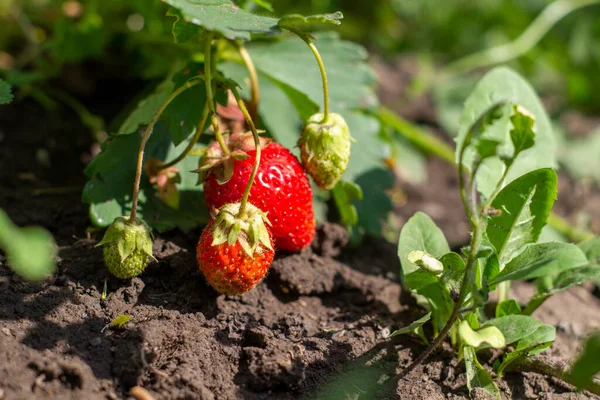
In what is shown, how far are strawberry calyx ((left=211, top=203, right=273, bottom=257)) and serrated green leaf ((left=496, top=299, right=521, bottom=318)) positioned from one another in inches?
24.1

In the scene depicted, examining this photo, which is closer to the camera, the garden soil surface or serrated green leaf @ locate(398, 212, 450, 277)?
the garden soil surface

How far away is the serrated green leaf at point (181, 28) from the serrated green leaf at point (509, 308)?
1.03 meters

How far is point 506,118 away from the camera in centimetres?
171

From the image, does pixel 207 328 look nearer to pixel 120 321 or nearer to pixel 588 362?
pixel 120 321

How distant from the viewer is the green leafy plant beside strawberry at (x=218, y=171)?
148 cm

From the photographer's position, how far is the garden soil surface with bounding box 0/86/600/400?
1328 mm

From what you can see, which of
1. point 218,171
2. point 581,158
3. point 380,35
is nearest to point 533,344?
point 218,171

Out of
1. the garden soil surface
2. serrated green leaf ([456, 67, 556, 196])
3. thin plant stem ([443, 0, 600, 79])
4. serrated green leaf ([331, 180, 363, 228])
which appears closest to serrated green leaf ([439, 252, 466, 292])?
the garden soil surface

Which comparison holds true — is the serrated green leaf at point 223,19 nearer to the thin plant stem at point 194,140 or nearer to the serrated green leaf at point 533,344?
the thin plant stem at point 194,140

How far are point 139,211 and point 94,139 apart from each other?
2.21 feet

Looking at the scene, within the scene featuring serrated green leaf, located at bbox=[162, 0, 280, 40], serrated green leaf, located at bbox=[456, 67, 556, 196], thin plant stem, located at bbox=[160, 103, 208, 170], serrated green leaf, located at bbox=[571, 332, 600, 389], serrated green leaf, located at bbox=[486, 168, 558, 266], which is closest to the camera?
serrated green leaf, located at bbox=[571, 332, 600, 389]

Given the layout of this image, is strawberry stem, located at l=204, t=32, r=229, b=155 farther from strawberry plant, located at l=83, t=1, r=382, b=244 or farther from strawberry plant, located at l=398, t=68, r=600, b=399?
strawberry plant, located at l=398, t=68, r=600, b=399

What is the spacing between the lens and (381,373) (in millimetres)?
1503

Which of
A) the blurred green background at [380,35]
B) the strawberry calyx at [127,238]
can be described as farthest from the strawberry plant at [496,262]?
the blurred green background at [380,35]
